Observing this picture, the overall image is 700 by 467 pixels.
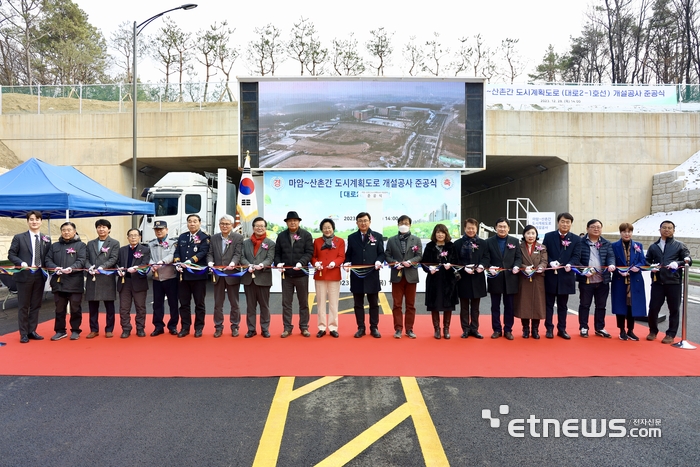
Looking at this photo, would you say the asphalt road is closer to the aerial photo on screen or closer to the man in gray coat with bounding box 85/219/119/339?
the man in gray coat with bounding box 85/219/119/339

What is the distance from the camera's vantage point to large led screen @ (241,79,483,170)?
12234mm

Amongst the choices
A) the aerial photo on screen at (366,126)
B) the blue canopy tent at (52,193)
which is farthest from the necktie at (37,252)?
the aerial photo on screen at (366,126)

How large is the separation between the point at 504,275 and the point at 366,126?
24.5 ft

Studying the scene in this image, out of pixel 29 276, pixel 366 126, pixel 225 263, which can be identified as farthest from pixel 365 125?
pixel 29 276

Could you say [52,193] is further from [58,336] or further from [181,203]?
[181,203]

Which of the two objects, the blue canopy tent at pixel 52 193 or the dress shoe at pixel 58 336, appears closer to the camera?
the dress shoe at pixel 58 336

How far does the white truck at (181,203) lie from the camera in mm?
12664

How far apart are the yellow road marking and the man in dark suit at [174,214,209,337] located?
8.47ft

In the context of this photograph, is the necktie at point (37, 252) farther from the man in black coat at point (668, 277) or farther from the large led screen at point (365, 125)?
the man in black coat at point (668, 277)

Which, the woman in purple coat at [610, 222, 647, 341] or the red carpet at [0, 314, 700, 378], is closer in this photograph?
the red carpet at [0, 314, 700, 378]

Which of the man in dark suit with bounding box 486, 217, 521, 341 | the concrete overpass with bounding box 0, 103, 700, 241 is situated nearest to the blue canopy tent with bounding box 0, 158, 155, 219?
the man in dark suit with bounding box 486, 217, 521, 341

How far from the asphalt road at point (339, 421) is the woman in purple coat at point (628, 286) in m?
1.82

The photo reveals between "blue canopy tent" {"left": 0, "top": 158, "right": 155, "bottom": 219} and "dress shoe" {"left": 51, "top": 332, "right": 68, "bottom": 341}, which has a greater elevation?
"blue canopy tent" {"left": 0, "top": 158, "right": 155, "bottom": 219}

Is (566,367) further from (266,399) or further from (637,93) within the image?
(637,93)
